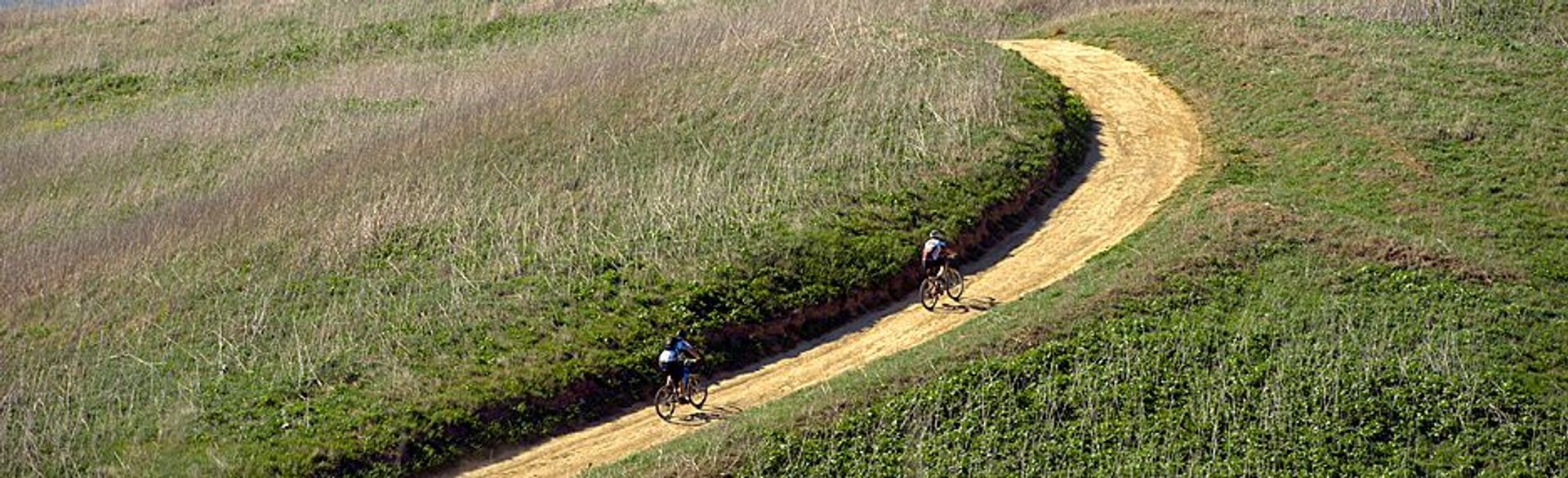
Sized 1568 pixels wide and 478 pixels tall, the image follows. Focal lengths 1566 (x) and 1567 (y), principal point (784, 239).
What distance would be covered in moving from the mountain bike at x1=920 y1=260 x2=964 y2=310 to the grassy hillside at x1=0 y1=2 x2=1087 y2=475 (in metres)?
1.10

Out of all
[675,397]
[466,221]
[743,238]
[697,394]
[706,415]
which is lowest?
[706,415]

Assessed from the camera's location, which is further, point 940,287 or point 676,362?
point 940,287

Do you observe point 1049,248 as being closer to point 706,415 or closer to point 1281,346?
point 1281,346

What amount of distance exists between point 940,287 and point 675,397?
6.44 metres

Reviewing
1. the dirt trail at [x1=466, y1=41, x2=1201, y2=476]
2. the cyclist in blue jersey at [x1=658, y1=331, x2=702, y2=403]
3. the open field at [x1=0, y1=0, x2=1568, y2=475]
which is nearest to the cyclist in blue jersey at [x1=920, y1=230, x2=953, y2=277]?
the dirt trail at [x1=466, y1=41, x2=1201, y2=476]

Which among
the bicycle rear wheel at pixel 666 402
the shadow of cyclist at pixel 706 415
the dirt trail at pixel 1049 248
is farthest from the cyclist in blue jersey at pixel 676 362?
the dirt trail at pixel 1049 248

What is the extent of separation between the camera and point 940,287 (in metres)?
32.1

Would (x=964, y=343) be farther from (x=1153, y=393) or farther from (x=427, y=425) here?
(x=427, y=425)

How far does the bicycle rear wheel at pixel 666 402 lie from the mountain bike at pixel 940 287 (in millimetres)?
6208

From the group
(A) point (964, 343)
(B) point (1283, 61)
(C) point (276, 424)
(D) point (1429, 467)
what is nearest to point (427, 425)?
(C) point (276, 424)

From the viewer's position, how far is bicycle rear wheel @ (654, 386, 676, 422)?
28.8 metres

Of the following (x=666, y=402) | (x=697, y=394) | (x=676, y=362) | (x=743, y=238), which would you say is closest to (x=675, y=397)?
(x=666, y=402)

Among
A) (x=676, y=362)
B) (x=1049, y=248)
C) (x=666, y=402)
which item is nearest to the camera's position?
(x=676, y=362)

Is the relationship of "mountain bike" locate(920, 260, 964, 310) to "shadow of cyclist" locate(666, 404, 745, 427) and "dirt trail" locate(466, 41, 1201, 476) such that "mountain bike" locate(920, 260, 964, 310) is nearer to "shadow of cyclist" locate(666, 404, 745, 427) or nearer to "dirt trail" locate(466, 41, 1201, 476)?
"dirt trail" locate(466, 41, 1201, 476)
